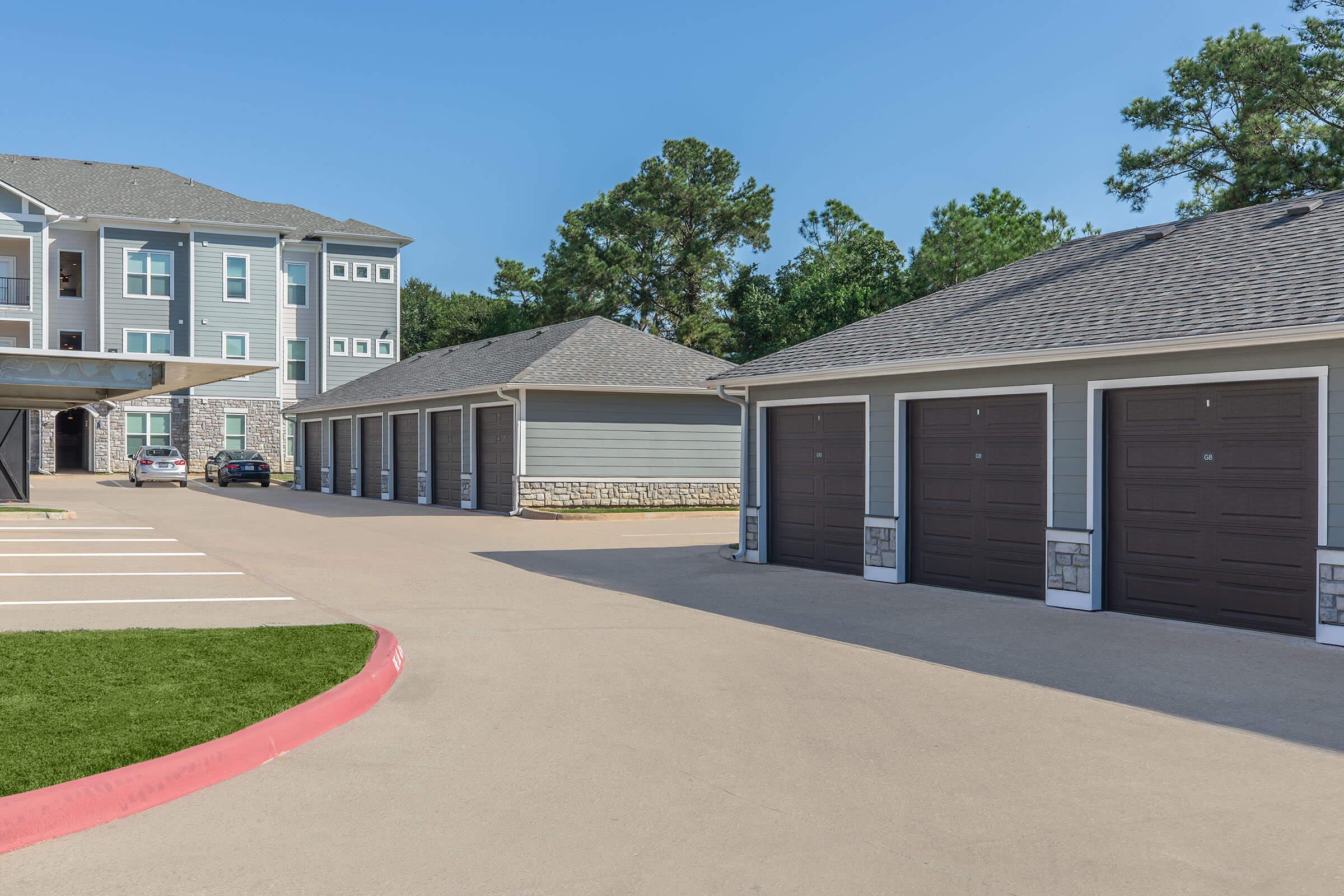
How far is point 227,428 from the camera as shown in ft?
149

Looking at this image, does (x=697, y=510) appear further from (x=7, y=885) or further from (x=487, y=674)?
(x=7, y=885)

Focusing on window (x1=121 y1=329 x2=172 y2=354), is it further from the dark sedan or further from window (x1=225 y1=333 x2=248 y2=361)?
the dark sedan

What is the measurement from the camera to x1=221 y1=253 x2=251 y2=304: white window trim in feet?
146

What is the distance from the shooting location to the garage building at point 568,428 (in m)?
26.6

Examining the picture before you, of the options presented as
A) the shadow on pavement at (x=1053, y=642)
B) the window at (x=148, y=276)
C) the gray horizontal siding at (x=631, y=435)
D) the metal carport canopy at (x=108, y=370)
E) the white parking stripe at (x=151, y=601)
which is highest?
the window at (x=148, y=276)

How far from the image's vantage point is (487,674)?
26.6 feet

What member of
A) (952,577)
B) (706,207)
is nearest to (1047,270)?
(952,577)

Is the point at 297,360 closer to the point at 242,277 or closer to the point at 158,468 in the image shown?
the point at 242,277

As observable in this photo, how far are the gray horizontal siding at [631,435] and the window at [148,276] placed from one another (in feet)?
82.2

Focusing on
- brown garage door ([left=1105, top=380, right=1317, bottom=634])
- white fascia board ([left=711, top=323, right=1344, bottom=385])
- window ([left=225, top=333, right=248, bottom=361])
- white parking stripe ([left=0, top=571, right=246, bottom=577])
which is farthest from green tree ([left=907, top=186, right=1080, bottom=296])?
white parking stripe ([left=0, top=571, right=246, bottom=577])

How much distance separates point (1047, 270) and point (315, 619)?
11656mm

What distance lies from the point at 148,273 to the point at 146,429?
20.9ft

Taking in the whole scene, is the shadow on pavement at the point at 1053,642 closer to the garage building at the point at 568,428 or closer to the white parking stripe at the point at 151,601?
the white parking stripe at the point at 151,601

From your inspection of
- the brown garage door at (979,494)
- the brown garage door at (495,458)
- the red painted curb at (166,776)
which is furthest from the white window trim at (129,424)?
the red painted curb at (166,776)
